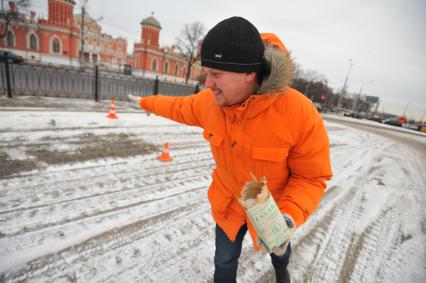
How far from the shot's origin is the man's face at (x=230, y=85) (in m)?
1.44

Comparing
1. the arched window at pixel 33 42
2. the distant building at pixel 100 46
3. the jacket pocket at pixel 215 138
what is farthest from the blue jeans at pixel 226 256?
the distant building at pixel 100 46

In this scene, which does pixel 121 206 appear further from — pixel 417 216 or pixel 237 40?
pixel 417 216

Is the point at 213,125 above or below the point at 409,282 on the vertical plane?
above

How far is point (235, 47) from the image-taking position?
1396mm

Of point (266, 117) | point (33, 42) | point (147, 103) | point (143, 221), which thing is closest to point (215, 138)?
point (266, 117)

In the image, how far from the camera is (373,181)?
5695 millimetres

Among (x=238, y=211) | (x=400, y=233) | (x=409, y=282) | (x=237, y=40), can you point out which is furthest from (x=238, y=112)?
(x=400, y=233)

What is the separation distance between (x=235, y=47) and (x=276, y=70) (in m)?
0.28

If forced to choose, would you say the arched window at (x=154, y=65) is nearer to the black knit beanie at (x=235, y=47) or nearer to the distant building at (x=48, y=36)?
the distant building at (x=48, y=36)

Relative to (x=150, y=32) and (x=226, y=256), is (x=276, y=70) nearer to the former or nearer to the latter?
(x=226, y=256)

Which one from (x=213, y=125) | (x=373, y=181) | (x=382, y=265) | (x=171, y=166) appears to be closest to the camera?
(x=213, y=125)

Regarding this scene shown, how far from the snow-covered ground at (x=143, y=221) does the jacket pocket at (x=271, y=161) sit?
1394 millimetres

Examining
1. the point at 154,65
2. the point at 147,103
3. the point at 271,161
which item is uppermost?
the point at 154,65

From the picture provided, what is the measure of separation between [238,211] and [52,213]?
2375 millimetres
